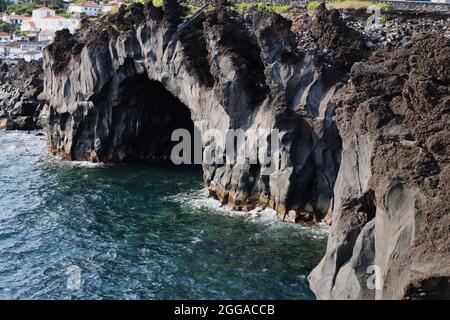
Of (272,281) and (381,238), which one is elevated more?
(381,238)

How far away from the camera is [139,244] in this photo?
36.9 metres

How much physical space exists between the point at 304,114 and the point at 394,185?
20338mm

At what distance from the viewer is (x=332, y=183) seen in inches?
1624

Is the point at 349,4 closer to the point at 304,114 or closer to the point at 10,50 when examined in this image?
the point at 304,114

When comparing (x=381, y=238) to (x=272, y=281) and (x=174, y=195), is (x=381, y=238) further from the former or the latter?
(x=174, y=195)

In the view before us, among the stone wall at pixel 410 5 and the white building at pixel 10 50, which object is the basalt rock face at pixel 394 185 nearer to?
the stone wall at pixel 410 5

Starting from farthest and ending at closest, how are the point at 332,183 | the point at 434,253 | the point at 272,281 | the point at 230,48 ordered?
the point at 230,48 → the point at 332,183 → the point at 272,281 → the point at 434,253

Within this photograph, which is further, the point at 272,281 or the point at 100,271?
the point at 100,271

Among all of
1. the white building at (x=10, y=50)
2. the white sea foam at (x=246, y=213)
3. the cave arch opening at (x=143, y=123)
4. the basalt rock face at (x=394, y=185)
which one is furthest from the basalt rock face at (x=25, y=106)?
the white building at (x=10, y=50)

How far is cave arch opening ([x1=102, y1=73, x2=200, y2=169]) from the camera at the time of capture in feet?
199

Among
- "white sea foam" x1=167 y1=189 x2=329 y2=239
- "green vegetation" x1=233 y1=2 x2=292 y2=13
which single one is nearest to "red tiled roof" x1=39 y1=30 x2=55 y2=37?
"green vegetation" x1=233 y1=2 x2=292 y2=13

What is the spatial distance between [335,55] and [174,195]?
19017mm

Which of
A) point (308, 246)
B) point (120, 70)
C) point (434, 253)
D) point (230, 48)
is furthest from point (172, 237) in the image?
point (120, 70)

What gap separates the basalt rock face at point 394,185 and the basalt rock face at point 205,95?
11.3 meters
